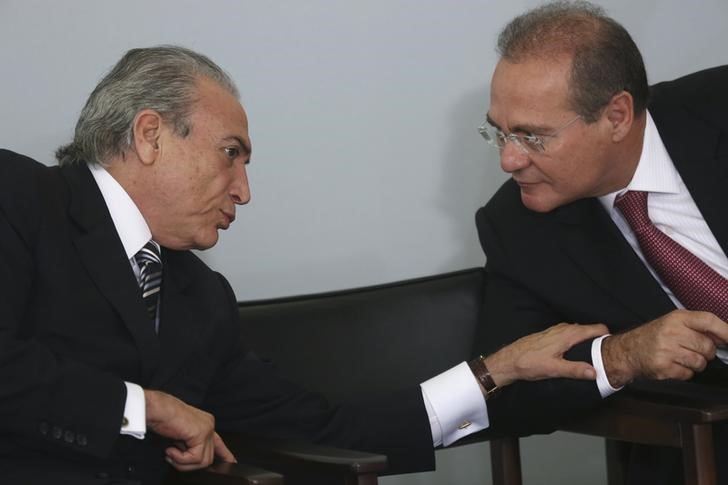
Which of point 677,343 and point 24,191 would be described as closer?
point 24,191

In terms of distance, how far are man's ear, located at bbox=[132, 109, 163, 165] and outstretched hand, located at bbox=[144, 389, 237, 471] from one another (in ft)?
1.72

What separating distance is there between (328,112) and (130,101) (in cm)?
104

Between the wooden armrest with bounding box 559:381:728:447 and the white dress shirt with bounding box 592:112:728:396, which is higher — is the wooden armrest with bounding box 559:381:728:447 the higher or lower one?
the lower one

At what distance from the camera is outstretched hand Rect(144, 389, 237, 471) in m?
2.41

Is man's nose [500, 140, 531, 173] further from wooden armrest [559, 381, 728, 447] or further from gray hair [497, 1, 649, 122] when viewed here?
wooden armrest [559, 381, 728, 447]

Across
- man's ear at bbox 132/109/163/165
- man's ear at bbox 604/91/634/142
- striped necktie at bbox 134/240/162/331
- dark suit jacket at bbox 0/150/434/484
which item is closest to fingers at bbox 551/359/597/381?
dark suit jacket at bbox 0/150/434/484

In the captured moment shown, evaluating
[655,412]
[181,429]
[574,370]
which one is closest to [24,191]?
[181,429]

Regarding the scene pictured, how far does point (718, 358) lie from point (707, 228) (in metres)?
0.32

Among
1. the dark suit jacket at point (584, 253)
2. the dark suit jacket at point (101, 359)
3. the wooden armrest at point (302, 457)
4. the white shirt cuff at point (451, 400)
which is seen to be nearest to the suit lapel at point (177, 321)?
the dark suit jacket at point (101, 359)

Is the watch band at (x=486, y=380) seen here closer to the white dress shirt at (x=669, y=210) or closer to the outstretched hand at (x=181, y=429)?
the white dress shirt at (x=669, y=210)

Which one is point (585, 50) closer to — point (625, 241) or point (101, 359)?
point (625, 241)

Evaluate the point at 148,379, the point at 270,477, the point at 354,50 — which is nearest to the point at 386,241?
the point at 354,50

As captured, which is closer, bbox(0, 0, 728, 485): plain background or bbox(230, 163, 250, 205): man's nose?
bbox(230, 163, 250, 205): man's nose

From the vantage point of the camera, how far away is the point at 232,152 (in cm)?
275
